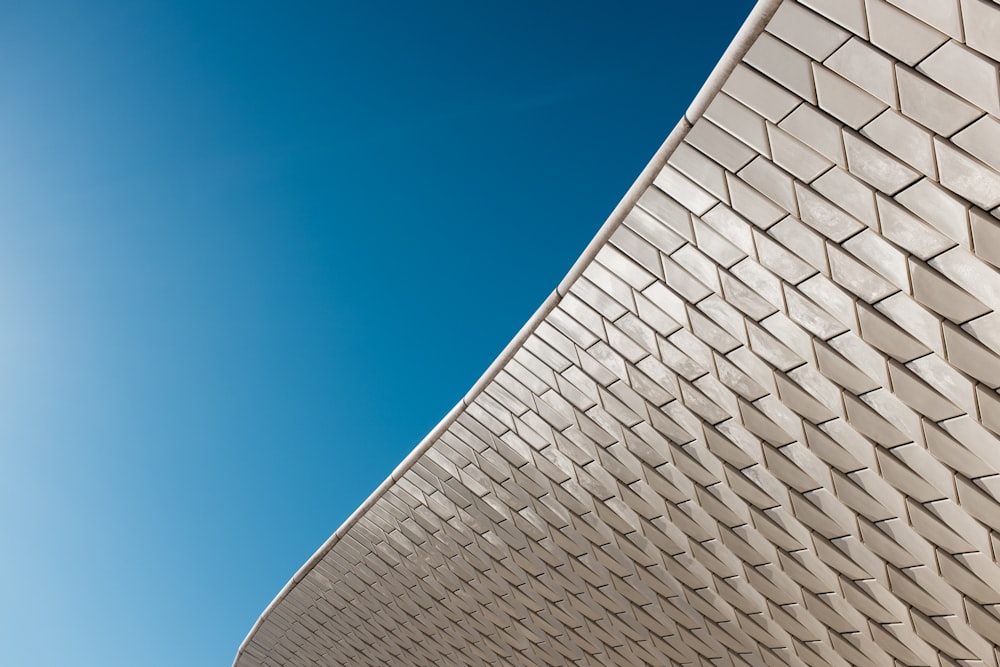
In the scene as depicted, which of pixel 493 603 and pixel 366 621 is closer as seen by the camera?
pixel 493 603

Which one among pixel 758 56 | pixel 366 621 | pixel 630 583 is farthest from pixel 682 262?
pixel 366 621

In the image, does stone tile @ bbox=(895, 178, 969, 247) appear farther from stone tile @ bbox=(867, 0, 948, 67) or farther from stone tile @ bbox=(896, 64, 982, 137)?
stone tile @ bbox=(867, 0, 948, 67)

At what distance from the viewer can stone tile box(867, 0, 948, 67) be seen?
8242mm

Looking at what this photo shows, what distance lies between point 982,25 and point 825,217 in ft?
9.11

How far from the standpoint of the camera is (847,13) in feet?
28.7

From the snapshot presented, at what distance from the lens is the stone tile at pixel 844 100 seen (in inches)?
357

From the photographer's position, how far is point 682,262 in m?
11.9

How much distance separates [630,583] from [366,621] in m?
10.5

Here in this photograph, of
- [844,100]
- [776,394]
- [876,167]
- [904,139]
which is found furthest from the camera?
[776,394]

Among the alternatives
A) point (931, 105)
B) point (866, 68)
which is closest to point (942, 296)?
point (931, 105)

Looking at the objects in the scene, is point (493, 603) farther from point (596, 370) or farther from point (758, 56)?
point (758, 56)

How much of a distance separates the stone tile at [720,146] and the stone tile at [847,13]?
6.19 ft

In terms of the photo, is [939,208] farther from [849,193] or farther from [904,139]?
[849,193]

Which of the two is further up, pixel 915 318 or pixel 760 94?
pixel 760 94
